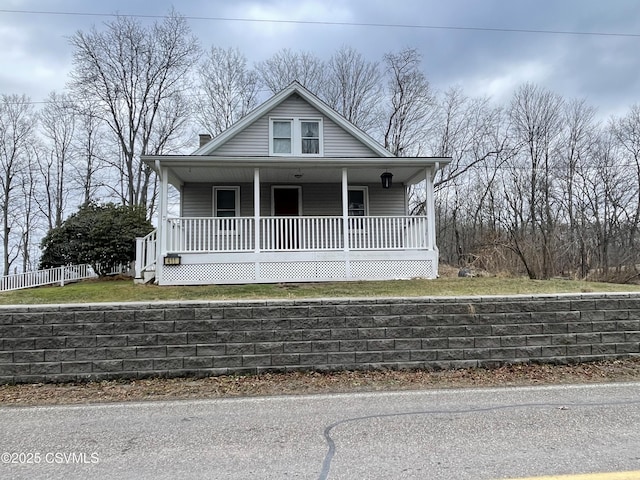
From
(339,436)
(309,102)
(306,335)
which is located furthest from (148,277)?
(339,436)

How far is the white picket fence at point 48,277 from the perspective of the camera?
14492 millimetres

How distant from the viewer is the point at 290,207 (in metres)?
13.9

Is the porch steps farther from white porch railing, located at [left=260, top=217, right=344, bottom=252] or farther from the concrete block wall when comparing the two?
the concrete block wall

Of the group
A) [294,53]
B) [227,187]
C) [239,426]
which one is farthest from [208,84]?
[239,426]

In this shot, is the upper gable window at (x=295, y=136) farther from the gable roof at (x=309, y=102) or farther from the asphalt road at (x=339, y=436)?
the asphalt road at (x=339, y=436)

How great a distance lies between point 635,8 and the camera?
428 inches

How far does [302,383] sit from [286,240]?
672cm

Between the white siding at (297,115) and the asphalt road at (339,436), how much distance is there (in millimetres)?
10405

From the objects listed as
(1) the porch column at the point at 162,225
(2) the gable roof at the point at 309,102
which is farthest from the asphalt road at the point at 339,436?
(2) the gable roof at the point at 309,102

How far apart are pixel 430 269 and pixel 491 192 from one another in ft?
52.9

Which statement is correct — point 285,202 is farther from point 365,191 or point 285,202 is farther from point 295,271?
point 295,271

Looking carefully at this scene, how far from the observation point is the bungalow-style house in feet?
36.2

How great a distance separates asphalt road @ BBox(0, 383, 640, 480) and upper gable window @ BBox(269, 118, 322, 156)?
10494 millimetres

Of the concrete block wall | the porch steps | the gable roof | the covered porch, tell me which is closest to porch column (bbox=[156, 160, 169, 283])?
the covered porch
